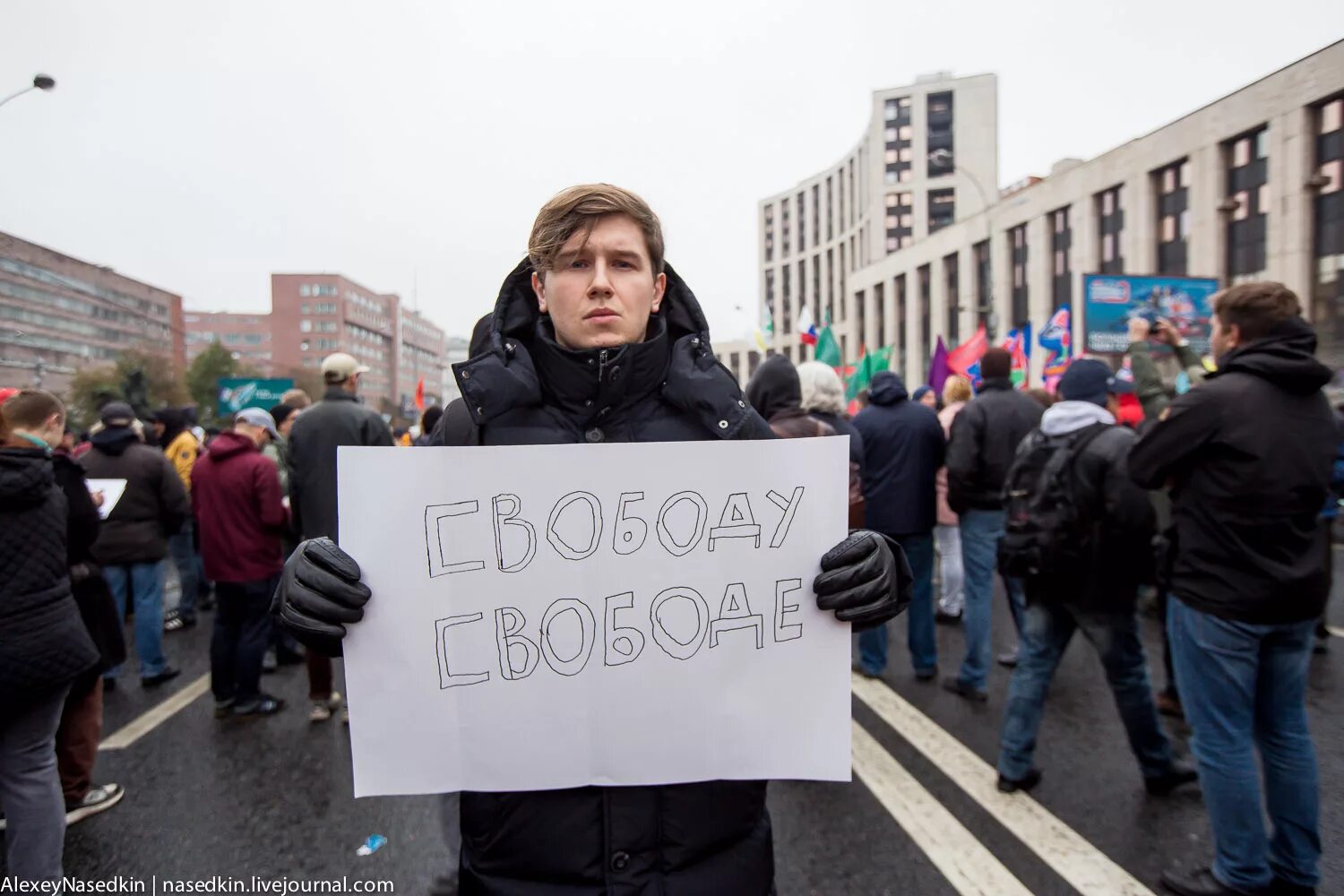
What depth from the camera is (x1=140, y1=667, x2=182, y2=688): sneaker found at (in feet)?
16.8

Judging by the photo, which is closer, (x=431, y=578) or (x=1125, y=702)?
(x=431, y=578)

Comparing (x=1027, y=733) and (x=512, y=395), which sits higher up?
(x=512, y=395)

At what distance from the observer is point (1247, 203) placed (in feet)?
79.9

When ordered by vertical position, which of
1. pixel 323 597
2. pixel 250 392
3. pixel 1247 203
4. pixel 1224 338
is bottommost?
pixel 323 597

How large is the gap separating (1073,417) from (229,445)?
4.70 metres

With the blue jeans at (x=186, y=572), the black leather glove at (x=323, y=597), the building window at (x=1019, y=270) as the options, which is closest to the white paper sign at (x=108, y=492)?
the blue jeans at (x=186, y=572)

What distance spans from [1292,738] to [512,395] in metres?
2.81

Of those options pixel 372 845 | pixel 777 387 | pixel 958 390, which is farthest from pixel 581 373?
pixel 958 390

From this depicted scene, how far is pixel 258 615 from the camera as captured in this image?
4.62m

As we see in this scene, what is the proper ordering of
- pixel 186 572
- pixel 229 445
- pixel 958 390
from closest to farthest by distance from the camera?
pixel 229 445, pixel 958 390, pixel 186 572

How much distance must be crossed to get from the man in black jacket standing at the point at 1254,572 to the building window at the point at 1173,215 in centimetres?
2926

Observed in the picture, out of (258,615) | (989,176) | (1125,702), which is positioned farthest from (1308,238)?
(989,176)

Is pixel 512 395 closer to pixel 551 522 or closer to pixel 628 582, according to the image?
pixel 551 522

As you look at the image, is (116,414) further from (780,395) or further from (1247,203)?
(1247,203)
